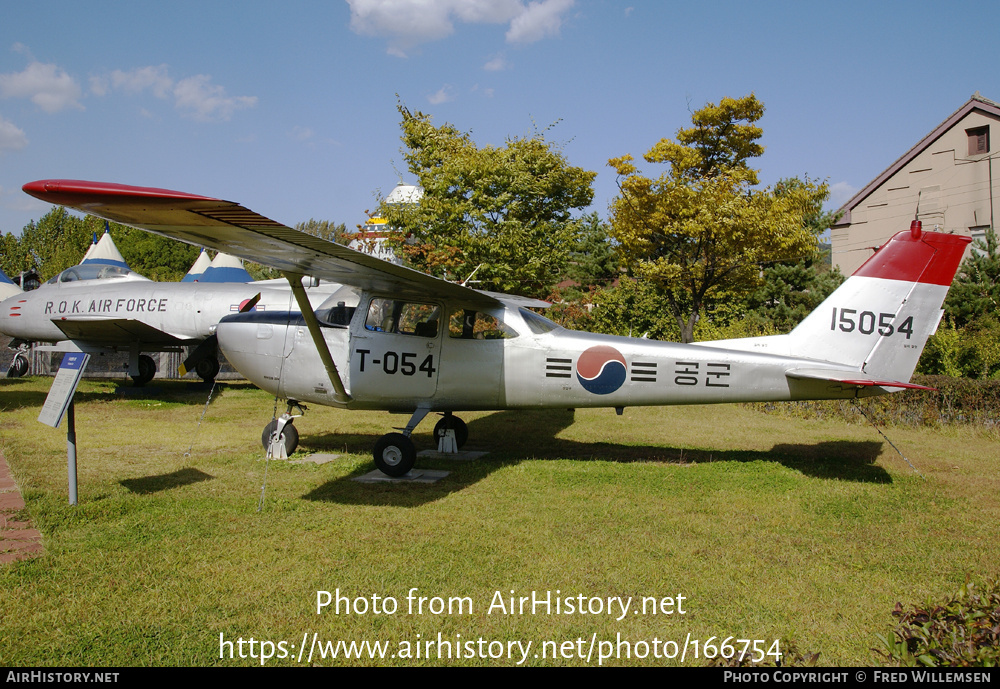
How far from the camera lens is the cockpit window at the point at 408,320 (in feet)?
26.5

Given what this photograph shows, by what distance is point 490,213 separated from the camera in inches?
909

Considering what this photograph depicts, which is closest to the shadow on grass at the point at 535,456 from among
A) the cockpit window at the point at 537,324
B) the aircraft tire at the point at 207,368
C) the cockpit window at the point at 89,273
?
the cockpit window at the point at 537,324

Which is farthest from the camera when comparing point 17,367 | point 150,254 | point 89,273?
point 150,254

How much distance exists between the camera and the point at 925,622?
3098 millimetres

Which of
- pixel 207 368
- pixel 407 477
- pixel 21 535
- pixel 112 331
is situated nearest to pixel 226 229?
pixel 21 535

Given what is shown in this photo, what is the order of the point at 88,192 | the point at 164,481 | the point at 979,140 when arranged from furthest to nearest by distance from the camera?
the point at 979,140
the point at 164,481
the point at 88,192

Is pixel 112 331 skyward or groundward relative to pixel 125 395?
skyward

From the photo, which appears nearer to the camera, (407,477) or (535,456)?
(407,477)

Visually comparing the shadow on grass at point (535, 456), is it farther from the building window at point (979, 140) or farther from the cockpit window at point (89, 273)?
the building window at point (979, 140)

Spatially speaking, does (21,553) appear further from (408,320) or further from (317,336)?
(408,320)

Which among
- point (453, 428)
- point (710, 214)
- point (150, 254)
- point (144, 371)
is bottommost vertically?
point (453, 428)

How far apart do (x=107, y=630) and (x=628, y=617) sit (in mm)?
3119

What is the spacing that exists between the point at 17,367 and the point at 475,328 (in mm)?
18114

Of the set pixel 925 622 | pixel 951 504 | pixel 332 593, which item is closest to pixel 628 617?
pixel 925 622
